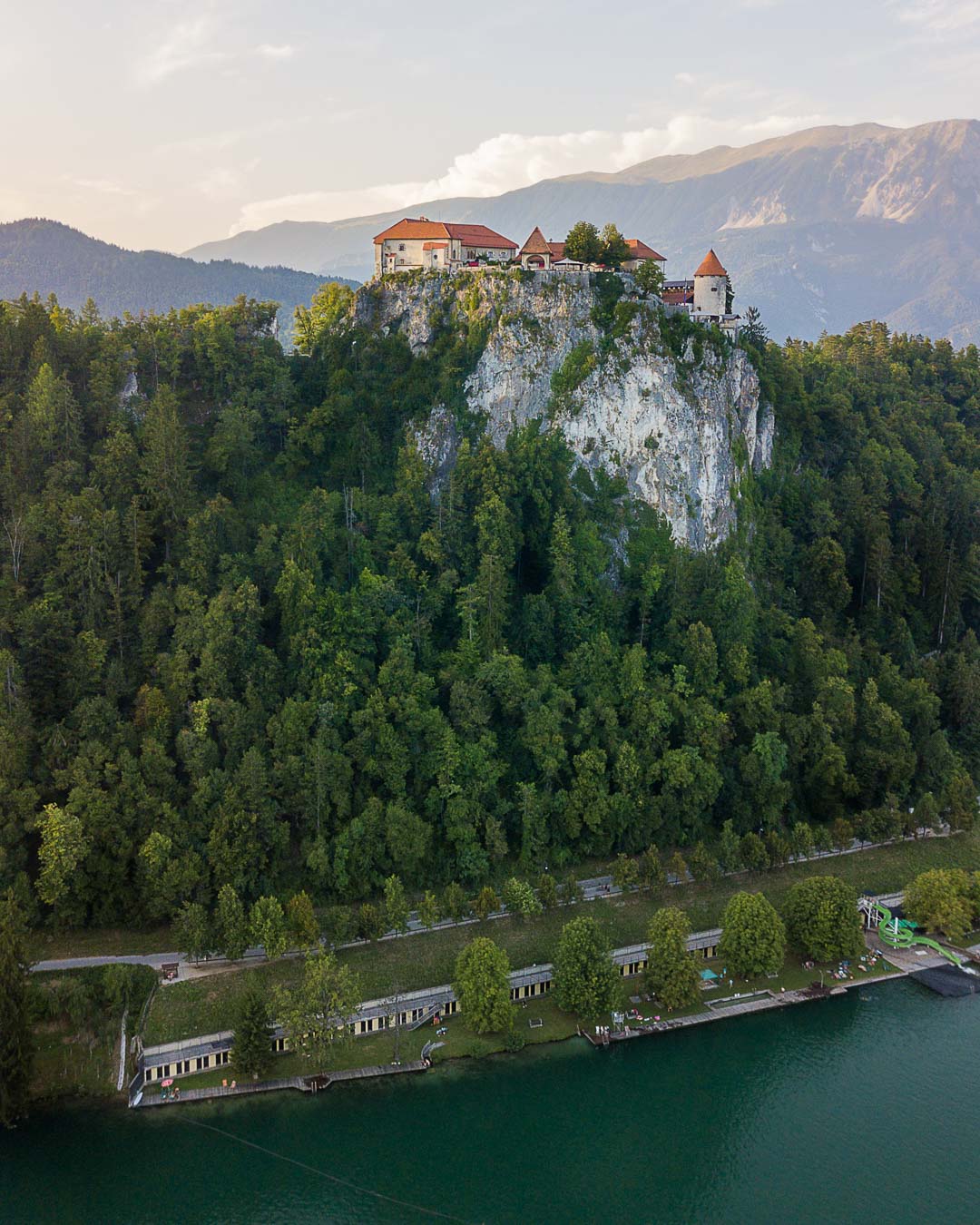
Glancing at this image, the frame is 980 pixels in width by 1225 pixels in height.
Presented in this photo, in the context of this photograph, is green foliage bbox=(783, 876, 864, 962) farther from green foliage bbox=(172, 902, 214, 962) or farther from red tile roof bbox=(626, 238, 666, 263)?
red tile roof bbox=(626, 238, 666, 263)

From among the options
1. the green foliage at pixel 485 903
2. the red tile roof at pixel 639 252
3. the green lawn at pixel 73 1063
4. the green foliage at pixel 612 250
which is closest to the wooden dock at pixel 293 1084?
the green lawn at pixel 73 1063

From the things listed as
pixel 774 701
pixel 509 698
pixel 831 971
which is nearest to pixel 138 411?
pixel 509 698

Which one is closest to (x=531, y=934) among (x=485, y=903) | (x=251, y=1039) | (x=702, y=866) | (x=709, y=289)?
(x=485, y=903)

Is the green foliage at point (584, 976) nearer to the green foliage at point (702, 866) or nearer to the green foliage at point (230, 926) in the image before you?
the green foliage at point (702, 866)

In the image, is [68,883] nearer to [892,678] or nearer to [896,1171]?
[896,1171]

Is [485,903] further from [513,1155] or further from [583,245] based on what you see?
[583,245]

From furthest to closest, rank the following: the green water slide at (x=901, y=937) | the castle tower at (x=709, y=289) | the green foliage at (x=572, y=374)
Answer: the castle tower at (x=709, y=289) < the green foliage at (x=572, y=374) < the green water slide at (x=901, y=937)
